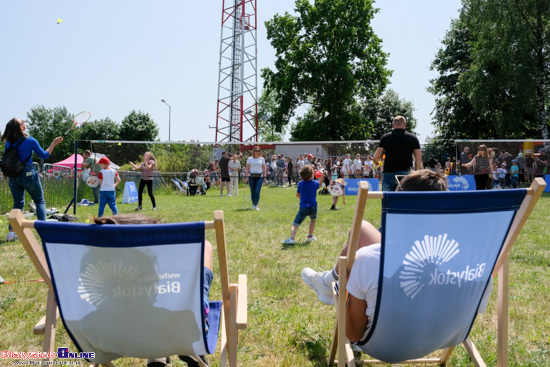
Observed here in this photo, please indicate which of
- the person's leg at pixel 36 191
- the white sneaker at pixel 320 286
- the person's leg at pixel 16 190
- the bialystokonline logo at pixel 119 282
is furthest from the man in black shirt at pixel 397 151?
the person's leg at pixel 16 190

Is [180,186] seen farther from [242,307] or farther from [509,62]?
[509,62]

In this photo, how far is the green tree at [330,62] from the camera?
3634 centimetres

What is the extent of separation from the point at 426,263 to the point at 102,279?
1483 mm

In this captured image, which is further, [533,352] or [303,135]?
[303,135]

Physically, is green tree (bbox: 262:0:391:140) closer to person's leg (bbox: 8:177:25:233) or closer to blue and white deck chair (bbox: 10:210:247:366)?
person's leg (bbox: 8:177:25:233)

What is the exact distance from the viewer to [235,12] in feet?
126

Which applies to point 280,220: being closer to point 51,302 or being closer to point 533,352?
point 533,352

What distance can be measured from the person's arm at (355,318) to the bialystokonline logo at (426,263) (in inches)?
11.5

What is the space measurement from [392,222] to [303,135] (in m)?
35.3

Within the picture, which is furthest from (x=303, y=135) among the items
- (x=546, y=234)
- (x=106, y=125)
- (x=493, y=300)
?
(x=106, y=125)

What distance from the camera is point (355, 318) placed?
232 centimetres

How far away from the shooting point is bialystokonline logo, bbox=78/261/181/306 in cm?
192

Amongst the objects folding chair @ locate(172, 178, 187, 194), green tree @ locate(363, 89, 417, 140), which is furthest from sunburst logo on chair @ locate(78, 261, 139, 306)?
green tree @ locate(363, 89, 417, 140)

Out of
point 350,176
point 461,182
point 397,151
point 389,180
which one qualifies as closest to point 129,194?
point 350,176
